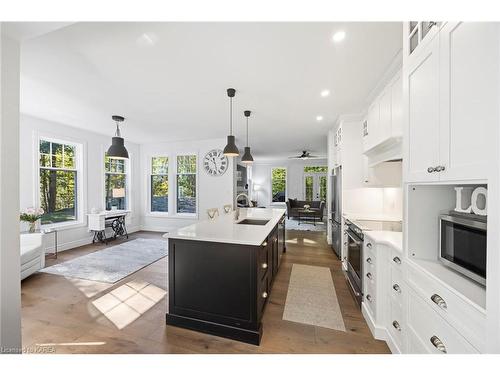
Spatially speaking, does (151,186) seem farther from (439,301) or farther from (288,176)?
(439,301)

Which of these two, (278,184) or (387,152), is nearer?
(387,152)

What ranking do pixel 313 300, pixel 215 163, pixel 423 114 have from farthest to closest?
pixel 215 163 < pixel 313 300 < pixel 423 114

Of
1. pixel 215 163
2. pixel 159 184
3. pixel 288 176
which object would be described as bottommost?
pixel 159 184

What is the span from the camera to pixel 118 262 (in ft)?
12.2

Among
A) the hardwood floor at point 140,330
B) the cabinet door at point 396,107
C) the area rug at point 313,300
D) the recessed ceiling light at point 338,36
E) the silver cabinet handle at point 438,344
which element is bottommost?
the area rug at point 313,300

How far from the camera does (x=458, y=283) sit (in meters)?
1.05

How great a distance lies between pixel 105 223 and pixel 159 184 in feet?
6.23

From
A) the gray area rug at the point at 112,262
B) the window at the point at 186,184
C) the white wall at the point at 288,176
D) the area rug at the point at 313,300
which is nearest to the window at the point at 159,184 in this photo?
the window at the point at 186,184

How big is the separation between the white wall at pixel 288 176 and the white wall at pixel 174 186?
516 centimetres

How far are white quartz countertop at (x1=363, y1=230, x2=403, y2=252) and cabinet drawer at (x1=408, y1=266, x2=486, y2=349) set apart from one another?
38 centimetres

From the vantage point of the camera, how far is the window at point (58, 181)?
164 inches

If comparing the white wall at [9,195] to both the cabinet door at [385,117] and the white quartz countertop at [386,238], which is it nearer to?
the white quartz countertop at [386,238]

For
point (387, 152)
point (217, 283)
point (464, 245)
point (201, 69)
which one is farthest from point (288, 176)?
point (464, 245)
